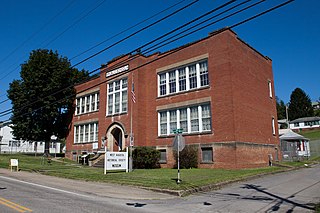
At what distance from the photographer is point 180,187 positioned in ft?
44.4

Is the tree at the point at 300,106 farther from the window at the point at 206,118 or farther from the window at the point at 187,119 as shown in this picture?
the window at the point at 206,118

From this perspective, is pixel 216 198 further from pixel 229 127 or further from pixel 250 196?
pixel 229 127

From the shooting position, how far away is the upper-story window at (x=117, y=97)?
3038 centimetres

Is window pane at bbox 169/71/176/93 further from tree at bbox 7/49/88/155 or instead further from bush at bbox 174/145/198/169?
tree at bbox 7/49/88/155

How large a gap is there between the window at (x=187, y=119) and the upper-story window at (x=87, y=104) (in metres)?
11.0

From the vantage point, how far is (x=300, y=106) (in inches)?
3794

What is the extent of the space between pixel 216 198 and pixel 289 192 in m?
3.61

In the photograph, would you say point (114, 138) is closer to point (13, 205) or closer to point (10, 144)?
point (13, 205)

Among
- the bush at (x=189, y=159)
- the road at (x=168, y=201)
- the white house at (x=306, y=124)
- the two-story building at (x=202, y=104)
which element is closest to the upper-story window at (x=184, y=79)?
the two-story building at (x=202, y=104)

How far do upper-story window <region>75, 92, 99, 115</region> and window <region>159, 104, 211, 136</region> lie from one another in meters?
11.0

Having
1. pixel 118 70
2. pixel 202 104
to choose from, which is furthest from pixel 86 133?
pixel 202 104

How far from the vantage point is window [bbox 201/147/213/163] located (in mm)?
23391

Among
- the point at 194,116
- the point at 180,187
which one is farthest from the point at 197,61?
the point at 180,187

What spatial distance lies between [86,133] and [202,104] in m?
17.8
